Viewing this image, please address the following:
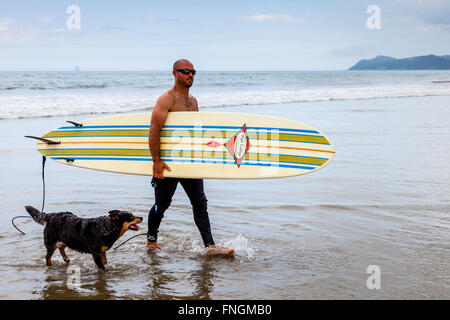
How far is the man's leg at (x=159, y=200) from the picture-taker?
4355 mm

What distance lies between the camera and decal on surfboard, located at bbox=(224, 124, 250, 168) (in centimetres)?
465

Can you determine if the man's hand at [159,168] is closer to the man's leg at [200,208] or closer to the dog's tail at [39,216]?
the man's leg at [200,208]

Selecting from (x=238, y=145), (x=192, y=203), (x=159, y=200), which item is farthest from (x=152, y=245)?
(x=238, y=145)

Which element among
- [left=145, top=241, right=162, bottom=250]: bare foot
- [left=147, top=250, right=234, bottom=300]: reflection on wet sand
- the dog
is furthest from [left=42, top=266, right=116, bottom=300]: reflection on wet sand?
[left=145, top=241, right=162, bottom=250]: bare foot

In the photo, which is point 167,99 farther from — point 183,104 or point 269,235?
point 269,235

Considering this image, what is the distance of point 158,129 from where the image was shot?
13.8 ft


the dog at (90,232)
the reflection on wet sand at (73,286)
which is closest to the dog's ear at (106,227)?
the dog at (90,232)

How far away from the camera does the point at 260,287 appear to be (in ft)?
11.5

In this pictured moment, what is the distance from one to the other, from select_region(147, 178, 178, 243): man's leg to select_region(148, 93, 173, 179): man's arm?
10 centimetres

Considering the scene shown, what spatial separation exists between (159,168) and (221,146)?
0.70m

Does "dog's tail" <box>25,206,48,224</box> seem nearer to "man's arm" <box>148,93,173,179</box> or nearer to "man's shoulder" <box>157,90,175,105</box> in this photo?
"man's arm" <box>148,93,173,179</box>
